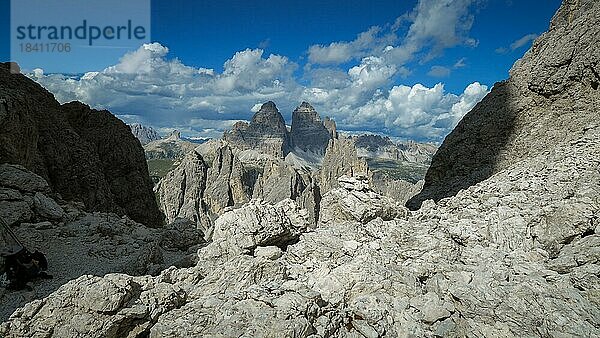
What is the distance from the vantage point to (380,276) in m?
9.45

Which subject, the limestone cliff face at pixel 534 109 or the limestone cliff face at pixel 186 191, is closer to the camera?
the limestone cliff face at pixel 534 109

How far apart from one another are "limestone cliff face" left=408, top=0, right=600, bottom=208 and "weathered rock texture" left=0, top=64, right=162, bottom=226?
31141mm

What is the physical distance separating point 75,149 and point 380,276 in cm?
3480

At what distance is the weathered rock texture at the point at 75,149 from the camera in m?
26.3

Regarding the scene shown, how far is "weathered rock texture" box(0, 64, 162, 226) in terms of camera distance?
2630 centimetres

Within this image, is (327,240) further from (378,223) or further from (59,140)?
(59,140)

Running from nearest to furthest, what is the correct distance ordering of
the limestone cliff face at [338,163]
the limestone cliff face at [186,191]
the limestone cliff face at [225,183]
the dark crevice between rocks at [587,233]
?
the dark crevice between rocks at [587,233] < the limestone cliff face at [186,191] < the limestone cliff face at [225,183] < the limestone cliff face at [338,163]

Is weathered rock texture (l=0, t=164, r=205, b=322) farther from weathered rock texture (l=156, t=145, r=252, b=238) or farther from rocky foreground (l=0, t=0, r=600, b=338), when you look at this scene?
weathered rock texture (l=156, t=145, r=252, b=238)

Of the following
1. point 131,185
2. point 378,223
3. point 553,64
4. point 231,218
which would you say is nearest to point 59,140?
point 131,185

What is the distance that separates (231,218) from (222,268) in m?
3.44

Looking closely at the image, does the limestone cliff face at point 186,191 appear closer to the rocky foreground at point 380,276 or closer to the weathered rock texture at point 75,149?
the weathered rock texture at point 75,149

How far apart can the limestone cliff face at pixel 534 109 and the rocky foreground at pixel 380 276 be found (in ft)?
28.1

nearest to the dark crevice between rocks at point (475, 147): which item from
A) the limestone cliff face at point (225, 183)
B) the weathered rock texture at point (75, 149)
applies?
the weathered rock texture at point (75, 149)

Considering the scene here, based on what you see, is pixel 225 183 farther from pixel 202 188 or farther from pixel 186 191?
pixel 186 191
